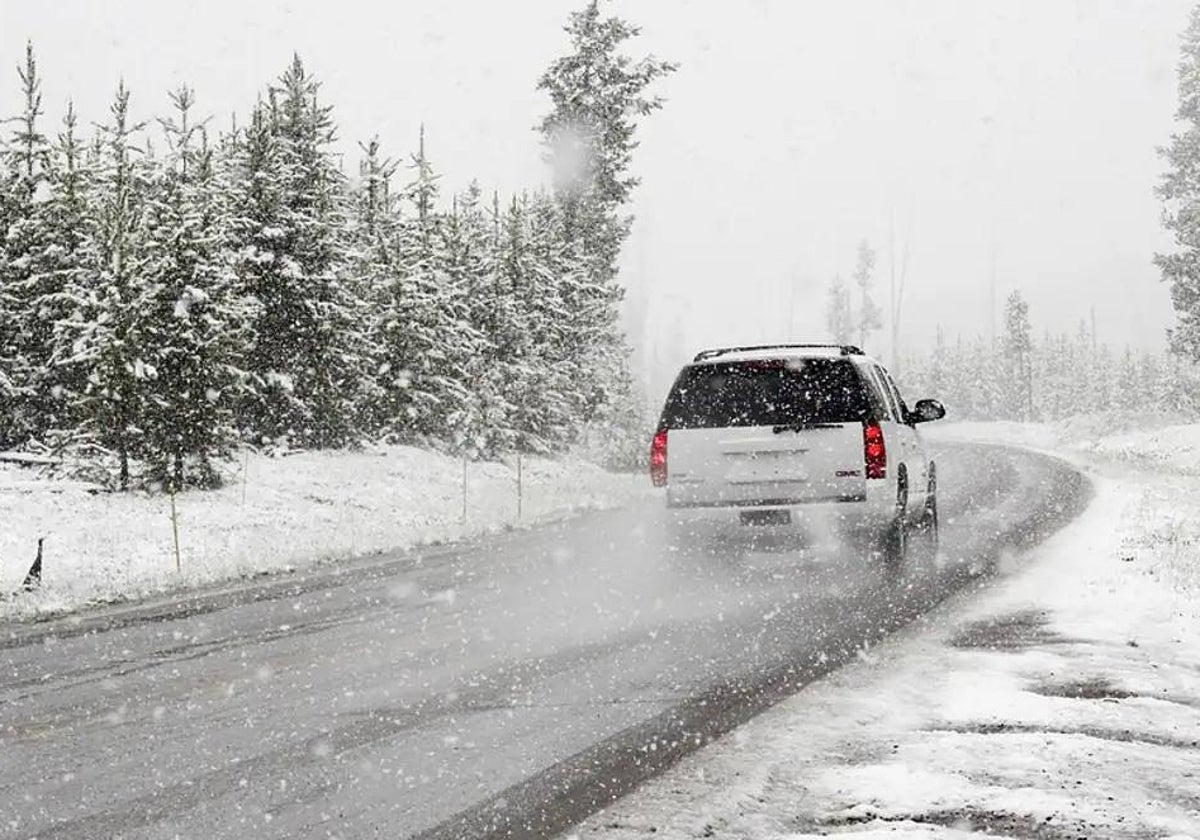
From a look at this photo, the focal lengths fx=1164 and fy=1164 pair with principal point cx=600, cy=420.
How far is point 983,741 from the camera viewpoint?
5.06 meters

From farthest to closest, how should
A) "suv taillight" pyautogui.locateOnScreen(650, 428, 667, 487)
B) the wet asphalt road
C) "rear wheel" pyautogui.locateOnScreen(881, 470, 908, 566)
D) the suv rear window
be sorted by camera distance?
1. "rear wheel" pyautogui.locateOnScreen(881, 470, 908, 566)
2. "suv taillight" pyautogui.locateOnScreen(650, 428, 667, 487)
3. the suv rear window
4. the wet asphalt road

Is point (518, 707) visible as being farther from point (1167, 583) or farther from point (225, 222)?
point (225, 222)

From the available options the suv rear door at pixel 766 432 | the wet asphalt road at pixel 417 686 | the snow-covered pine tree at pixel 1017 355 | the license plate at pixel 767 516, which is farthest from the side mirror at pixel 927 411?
the snow-covered pine tree at pixel 1017 355

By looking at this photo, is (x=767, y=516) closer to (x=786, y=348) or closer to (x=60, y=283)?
(x=786, y=348)

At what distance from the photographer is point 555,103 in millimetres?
41781

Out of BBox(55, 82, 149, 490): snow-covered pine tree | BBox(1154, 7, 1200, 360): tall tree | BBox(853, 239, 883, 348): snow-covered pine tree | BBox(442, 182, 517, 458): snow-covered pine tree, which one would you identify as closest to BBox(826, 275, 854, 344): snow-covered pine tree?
BBox(853, 239, 883, 348): snow-covered pine tree

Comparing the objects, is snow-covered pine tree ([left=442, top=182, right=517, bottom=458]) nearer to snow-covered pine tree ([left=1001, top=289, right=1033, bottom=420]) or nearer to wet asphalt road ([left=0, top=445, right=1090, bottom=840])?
wet asphalt road ([left=0, top=445, right=1090, bottom=840])

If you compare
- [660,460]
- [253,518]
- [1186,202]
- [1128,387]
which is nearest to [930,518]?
[660,460]

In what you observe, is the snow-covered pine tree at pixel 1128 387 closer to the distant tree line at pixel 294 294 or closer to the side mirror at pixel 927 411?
the distant tree line at pixel 294 294

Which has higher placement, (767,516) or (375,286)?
(375,286)

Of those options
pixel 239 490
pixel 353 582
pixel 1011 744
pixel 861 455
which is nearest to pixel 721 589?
pixel 861 455

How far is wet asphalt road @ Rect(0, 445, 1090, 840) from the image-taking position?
4430 mm

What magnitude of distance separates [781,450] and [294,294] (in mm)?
17040

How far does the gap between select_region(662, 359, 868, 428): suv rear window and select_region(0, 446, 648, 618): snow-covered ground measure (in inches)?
189
